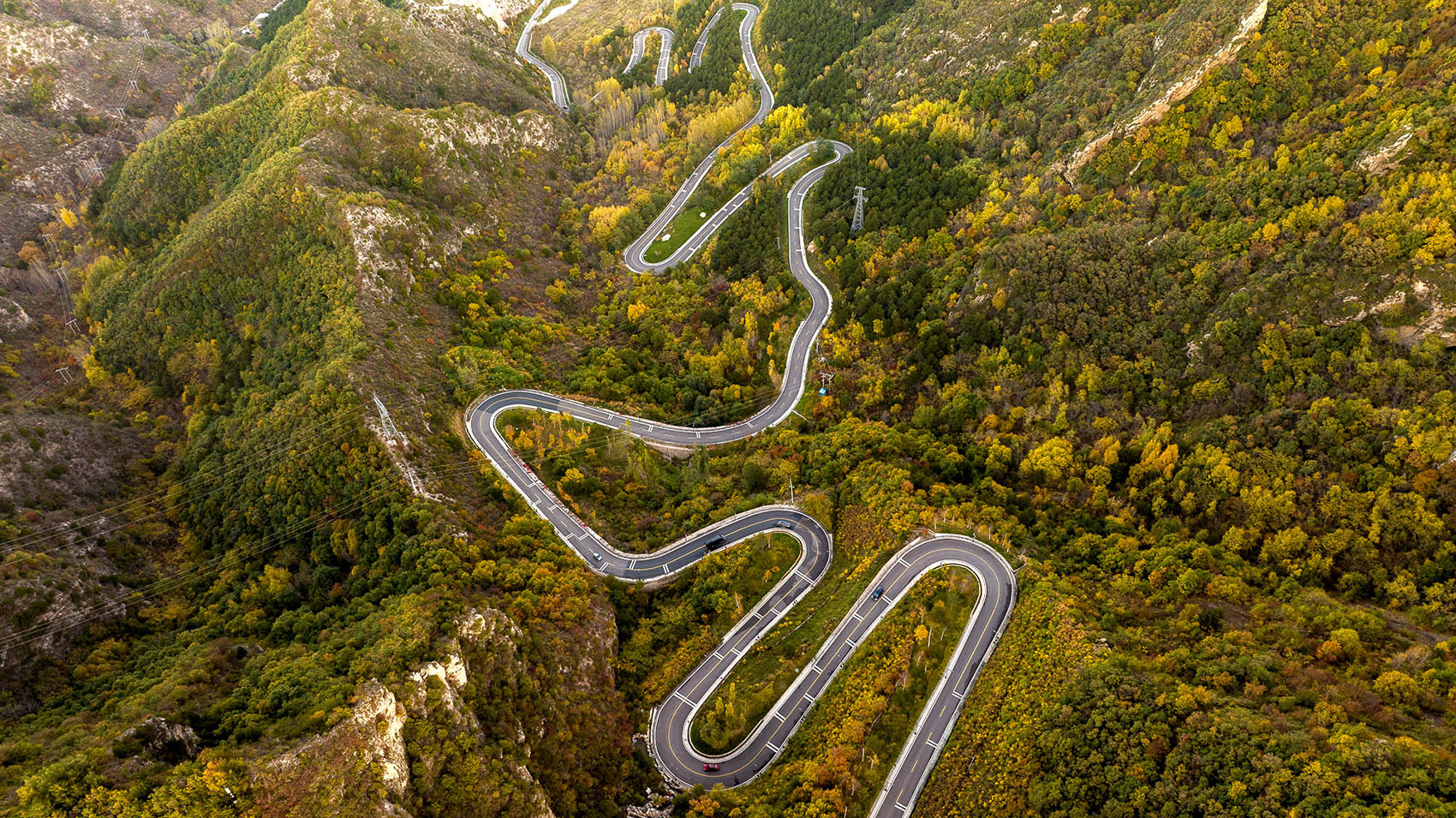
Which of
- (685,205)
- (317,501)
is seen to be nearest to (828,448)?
(317,501)

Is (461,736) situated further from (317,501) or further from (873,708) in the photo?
(317,501)

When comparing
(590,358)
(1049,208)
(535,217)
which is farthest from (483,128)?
(1049,208)

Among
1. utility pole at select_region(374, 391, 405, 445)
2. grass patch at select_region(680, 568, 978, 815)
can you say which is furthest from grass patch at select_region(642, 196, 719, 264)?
grass patch at select_region(680, 568, 978, 815)

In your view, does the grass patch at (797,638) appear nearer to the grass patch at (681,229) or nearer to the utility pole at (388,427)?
the utility pole at (388,427)

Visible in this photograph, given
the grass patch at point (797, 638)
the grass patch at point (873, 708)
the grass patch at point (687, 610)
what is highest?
the grass patch at point (687, 610)

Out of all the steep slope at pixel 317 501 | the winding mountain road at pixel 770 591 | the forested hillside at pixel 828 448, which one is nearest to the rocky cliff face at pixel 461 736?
the steep slope at pixel 317 501

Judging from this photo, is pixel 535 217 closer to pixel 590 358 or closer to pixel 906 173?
pixel 590 358
